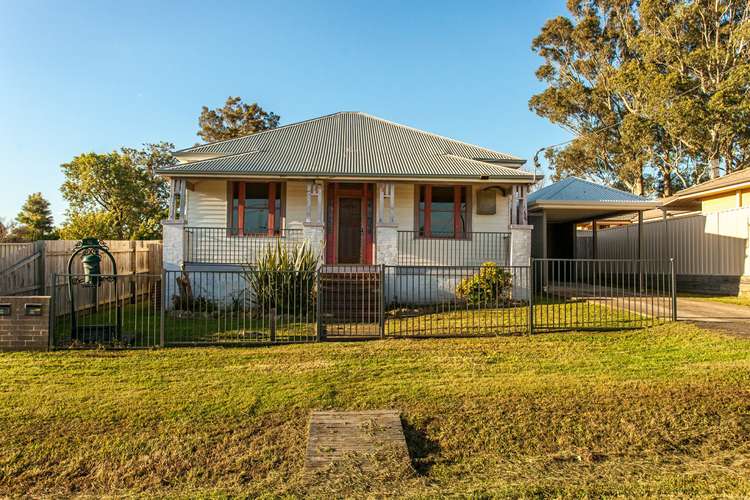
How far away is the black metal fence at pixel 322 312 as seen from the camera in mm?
8305

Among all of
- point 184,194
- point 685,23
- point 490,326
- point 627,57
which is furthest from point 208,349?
point 627,57

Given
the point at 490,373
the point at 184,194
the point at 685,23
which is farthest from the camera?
the point at 685,23

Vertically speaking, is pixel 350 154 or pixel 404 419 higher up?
pixel 350 154

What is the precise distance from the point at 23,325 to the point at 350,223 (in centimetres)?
883

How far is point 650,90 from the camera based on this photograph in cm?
2498

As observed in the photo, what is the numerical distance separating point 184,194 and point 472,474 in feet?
38.6

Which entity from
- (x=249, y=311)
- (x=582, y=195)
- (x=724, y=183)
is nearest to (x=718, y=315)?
(x=724, y=183)

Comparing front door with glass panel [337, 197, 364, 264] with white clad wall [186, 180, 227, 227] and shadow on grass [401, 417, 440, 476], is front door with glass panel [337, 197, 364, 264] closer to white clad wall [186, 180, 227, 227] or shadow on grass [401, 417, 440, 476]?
white clad wall [186, 180, 227, 227]

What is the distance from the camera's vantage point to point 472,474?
410 cm

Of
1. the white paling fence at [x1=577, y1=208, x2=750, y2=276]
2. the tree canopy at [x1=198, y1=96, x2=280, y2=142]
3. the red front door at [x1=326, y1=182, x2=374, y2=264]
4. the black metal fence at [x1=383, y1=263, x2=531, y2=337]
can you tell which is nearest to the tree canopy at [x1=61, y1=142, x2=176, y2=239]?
the tree canopy at [x1=198, y1=96, x2=280, y2=142]

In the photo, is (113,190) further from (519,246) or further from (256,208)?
(519,246)

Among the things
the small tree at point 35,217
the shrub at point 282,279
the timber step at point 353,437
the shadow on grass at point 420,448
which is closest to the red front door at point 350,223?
the shrub at point 282,279

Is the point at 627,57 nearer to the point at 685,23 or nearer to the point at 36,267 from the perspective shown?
the point at 685,23

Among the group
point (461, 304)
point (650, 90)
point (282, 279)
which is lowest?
point (461, 304)
